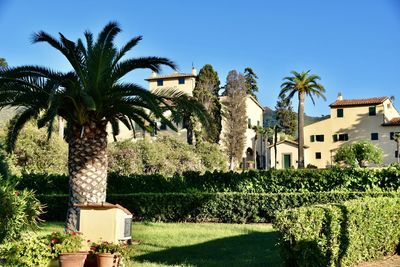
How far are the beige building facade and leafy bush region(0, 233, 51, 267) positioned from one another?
54.9 metres

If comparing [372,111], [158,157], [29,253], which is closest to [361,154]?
[372,111]

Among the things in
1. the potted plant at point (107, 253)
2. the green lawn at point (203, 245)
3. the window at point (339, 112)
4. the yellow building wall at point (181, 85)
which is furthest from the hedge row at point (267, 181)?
the yellow building wall at point (181, 85)

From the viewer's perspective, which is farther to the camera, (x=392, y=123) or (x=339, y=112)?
(x=339, y=112)

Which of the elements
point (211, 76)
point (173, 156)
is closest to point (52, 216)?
point (173, 156)

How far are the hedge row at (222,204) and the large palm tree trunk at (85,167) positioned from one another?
20.2 feet

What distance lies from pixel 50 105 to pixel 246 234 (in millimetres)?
7063

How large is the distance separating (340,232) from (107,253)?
4258mm

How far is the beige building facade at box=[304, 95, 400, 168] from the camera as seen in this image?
57.5 metres

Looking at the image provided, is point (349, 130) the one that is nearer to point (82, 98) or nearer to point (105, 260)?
point (82, 98)

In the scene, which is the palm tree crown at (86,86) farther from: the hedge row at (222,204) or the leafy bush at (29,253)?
the hedge row at (222,204)

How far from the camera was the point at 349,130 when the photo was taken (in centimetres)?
5988

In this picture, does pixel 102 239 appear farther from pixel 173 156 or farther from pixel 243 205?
pixel 173 156

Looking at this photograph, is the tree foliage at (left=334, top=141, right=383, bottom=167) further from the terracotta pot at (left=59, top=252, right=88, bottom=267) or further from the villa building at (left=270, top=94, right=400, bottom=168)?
the terracotta pot at (left=59, top=252, right=88, bottom=267)

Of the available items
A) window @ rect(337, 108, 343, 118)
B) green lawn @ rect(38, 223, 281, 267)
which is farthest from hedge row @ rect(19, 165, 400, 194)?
window @ rect(337, 108, 343, 118)
